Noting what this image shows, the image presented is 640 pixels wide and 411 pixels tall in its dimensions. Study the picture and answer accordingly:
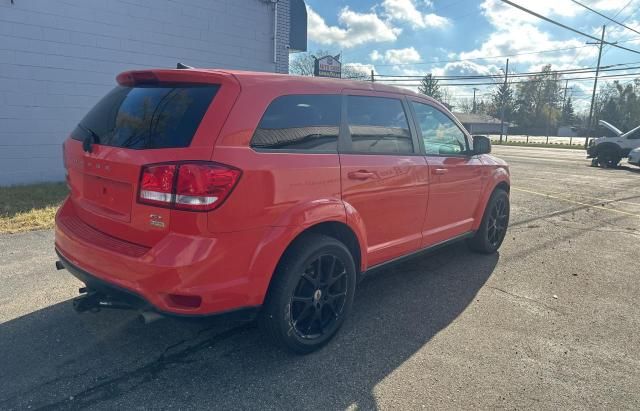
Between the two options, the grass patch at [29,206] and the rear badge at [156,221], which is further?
the grass patch at [29,206]

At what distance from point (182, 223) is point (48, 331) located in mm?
1710

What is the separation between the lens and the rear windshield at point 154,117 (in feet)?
7.86

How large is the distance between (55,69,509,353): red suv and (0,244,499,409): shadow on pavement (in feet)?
0.87

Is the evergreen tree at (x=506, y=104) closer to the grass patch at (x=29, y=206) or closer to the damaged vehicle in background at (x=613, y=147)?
the damaged vehicle in background at (x=613, y=147)

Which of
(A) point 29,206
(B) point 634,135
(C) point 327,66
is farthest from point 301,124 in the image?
(B) point 634,135

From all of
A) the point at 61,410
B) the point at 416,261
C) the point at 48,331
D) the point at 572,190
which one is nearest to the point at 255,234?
the point at 61,410

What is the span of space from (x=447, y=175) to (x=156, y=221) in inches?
112

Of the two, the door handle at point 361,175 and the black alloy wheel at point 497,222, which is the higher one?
the door handle at point 361,175

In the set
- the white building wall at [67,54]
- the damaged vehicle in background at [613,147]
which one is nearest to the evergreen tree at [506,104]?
the damaged vehicle in background at [613,147]

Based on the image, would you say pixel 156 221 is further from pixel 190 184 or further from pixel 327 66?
pixel 327 66

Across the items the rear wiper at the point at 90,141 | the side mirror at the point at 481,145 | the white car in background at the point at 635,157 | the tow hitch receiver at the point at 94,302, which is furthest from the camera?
the white car in background at the point at 635,157

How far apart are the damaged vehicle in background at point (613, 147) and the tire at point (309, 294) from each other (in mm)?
18743

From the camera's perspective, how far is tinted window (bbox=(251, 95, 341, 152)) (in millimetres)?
2598

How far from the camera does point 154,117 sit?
8.25 feet
